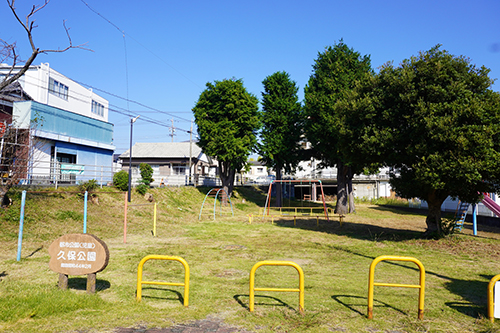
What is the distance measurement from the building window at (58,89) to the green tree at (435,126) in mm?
26871

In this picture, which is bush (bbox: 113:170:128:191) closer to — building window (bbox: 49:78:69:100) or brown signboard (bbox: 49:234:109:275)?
building window (bbox: 49:78:69:100)

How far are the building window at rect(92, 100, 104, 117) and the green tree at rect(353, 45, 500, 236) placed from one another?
Result: 30421 millimetres

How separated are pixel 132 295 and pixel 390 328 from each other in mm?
4849

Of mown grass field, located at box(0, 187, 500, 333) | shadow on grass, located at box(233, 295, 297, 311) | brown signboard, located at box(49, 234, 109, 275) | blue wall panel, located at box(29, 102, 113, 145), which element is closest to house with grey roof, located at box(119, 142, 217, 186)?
blue wall panel, located at box(29, 102, 113, 145)

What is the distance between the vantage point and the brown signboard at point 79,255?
6574 mm

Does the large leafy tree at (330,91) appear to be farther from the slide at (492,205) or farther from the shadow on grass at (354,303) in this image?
the shadow on grass at (354,303)

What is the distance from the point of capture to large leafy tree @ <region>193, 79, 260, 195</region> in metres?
31.0

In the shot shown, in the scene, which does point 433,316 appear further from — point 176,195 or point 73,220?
point 176,195

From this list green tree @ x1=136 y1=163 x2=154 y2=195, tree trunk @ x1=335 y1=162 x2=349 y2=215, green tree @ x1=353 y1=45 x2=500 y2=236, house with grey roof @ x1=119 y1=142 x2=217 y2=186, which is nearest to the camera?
green tree @ x1=353 y1=45 x2=500 y2=236

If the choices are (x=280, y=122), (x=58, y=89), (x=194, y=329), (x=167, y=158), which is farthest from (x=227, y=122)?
(x=194, y=329)

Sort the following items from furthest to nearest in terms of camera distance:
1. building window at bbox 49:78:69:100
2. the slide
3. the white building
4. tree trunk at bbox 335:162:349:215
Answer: building window at bbox 49:78:69:100
tree trunk at bbox 335:162:349:215
the white building
the slide

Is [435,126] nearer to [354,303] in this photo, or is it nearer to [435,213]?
[435,213]

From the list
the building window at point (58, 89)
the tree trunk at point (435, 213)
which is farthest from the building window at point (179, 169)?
the tree trunk at point (435, 213)

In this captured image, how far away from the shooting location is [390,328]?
208 inches
